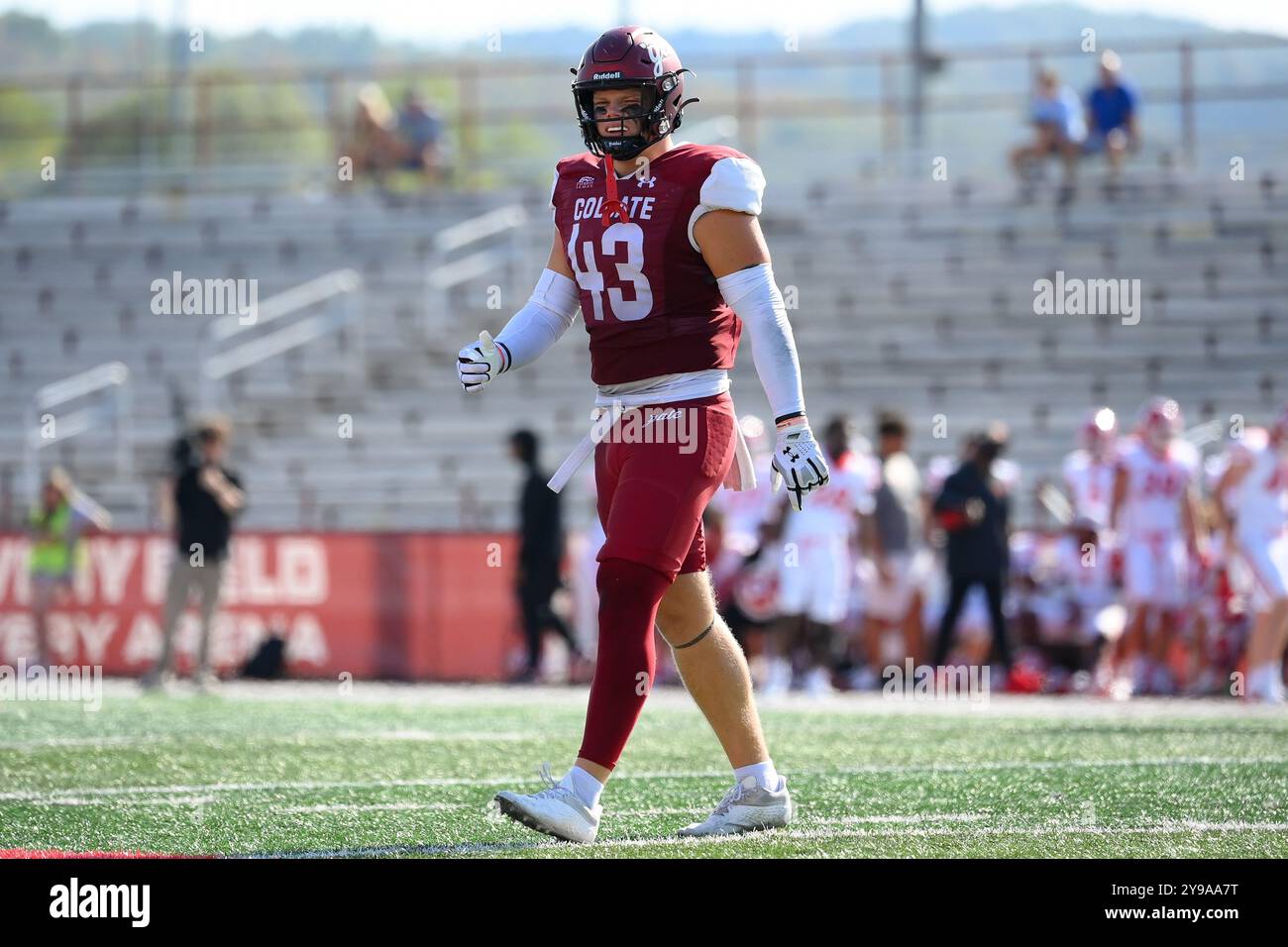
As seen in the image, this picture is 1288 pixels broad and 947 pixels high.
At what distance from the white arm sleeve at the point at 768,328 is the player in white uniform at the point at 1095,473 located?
8.24 metres

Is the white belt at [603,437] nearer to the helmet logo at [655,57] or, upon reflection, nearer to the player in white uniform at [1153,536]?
the helmet logo at [655,57]

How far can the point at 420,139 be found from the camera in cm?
2189

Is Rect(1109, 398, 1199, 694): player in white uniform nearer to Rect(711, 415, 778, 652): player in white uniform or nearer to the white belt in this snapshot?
Rect(711, 415, 778, 652): player in white uniform

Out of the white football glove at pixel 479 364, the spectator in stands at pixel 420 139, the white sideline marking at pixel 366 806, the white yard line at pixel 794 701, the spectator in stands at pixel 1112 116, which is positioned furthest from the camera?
the spectator in stands at pixel 420 139

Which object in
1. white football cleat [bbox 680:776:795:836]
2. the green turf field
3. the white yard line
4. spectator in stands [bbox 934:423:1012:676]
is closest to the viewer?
the green turf field

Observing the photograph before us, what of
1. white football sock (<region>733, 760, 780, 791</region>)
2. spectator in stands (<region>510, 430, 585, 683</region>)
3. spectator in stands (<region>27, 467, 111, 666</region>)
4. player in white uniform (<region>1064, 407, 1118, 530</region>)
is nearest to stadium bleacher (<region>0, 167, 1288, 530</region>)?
spectator in stands (<region>27, 467, 111, 666</region>)

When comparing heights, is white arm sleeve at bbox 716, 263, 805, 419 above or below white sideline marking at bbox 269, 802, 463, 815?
above

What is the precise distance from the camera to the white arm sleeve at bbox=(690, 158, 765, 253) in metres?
5.24

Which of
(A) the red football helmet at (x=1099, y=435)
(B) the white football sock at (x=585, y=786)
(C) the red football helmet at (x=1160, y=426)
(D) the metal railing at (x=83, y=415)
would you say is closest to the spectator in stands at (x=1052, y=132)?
(A) the red football helmet at (x=1099, y=435)

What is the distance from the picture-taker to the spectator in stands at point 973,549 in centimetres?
1251

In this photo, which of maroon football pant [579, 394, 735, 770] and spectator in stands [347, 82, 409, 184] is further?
spectator in stands [347, 82, 409, 184]

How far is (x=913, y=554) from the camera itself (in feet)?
43.3

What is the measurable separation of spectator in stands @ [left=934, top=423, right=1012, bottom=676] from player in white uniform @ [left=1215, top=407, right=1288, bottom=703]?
150 centimetres

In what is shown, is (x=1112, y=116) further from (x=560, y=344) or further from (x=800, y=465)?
(x=800, y=465)
